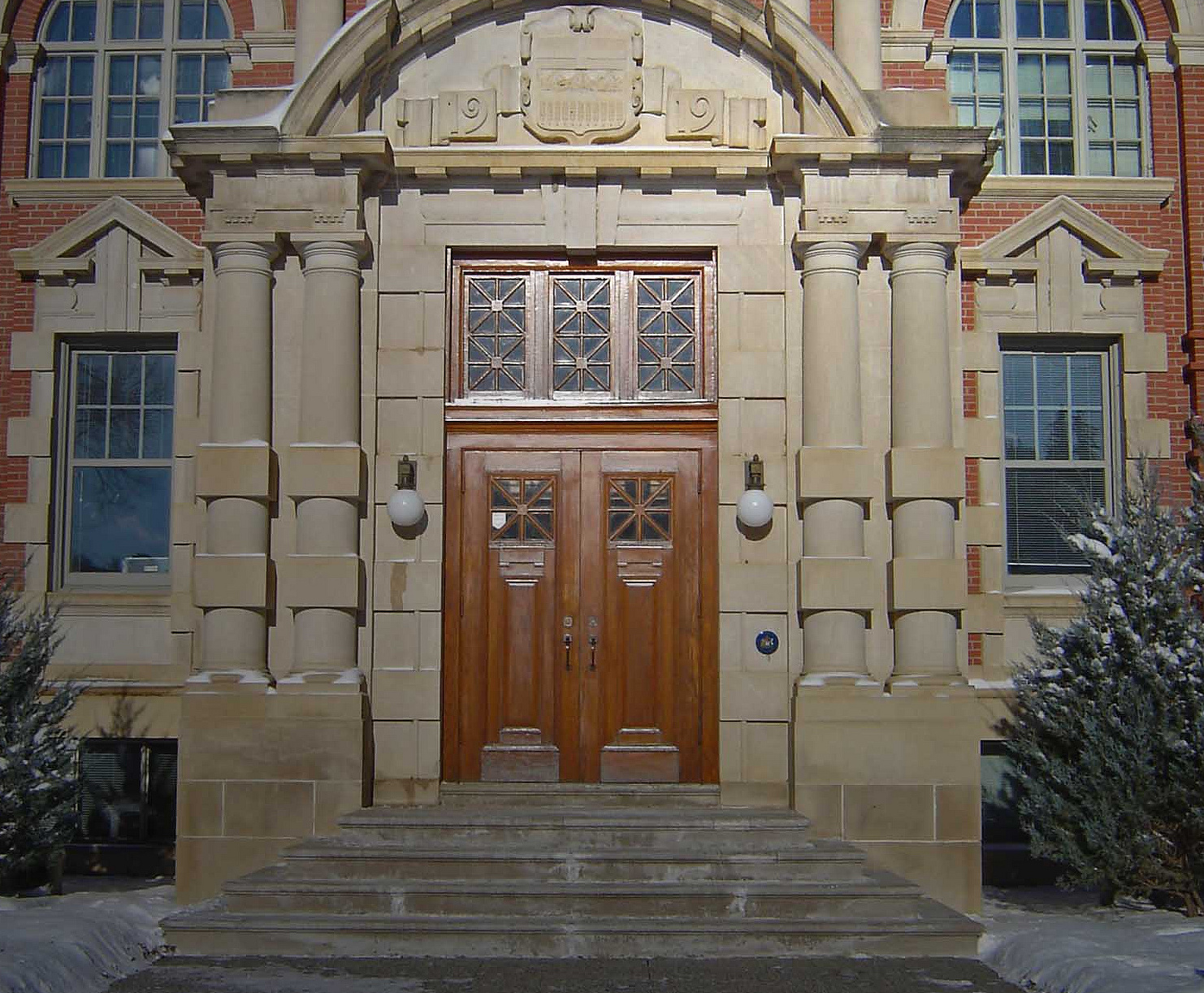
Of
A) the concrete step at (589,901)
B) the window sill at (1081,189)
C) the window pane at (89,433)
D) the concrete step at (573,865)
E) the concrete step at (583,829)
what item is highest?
the window sill at (1081,189)

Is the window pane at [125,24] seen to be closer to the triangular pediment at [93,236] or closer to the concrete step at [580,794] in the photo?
the triangular pediment at [93,236]

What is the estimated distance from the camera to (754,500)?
10695 mm

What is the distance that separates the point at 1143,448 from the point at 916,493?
2628 mm

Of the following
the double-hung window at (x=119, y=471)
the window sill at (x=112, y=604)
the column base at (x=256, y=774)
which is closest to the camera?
the column base at (x=256, y=774)

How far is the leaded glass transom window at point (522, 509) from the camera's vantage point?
36.2 feet

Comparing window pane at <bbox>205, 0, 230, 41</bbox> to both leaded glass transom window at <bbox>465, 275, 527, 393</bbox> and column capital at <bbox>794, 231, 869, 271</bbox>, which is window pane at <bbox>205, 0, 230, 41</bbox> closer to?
leaded glass transom window at <bbox>465, 275, 527, 393</bbox>

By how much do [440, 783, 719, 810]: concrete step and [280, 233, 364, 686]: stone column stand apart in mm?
1193

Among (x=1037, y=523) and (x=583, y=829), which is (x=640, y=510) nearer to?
(x=583, y=829)

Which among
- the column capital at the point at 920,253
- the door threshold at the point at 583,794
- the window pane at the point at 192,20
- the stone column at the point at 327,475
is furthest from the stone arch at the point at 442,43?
the door threshold at the point at 583,794

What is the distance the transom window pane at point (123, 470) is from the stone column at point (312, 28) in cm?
286

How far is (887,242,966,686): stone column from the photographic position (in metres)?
10.5

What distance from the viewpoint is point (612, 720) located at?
428 inches

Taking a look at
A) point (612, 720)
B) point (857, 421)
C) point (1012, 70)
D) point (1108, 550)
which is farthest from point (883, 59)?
point (612, 720)

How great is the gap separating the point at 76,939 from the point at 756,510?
542cm
